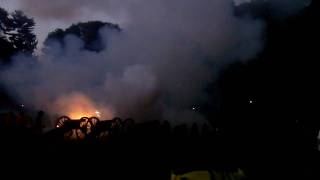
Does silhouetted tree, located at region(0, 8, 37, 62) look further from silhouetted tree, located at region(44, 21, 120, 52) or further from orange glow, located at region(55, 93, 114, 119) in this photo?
orange glow, located at region(55, 93, 114, 119)

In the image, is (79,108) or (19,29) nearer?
(79,108)

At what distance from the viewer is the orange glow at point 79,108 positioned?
13727mm

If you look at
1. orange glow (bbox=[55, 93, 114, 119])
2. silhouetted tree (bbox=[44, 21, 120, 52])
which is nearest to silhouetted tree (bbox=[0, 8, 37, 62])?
silhouetted tree (bbox=[44, 21, 120, 52])

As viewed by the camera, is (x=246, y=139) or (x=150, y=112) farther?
(x=150, y=112)

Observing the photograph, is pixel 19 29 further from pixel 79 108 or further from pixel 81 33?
pixel 79 108

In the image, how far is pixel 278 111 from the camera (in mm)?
13562

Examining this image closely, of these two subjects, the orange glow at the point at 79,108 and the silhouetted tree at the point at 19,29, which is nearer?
the orange glow at the point at 79,108

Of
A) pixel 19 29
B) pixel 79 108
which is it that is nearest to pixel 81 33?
pixel 19 29

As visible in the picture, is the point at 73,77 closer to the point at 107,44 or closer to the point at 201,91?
the point at 107,44

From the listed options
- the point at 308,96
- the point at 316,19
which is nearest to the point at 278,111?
the point at 308,96

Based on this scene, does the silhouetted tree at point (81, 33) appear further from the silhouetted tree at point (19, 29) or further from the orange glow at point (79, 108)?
the orange glow at point (79, 108)

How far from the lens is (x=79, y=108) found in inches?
543

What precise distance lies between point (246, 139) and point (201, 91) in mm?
6601

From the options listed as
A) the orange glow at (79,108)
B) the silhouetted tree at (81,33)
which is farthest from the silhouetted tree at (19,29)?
the orange glow at (79,108)
